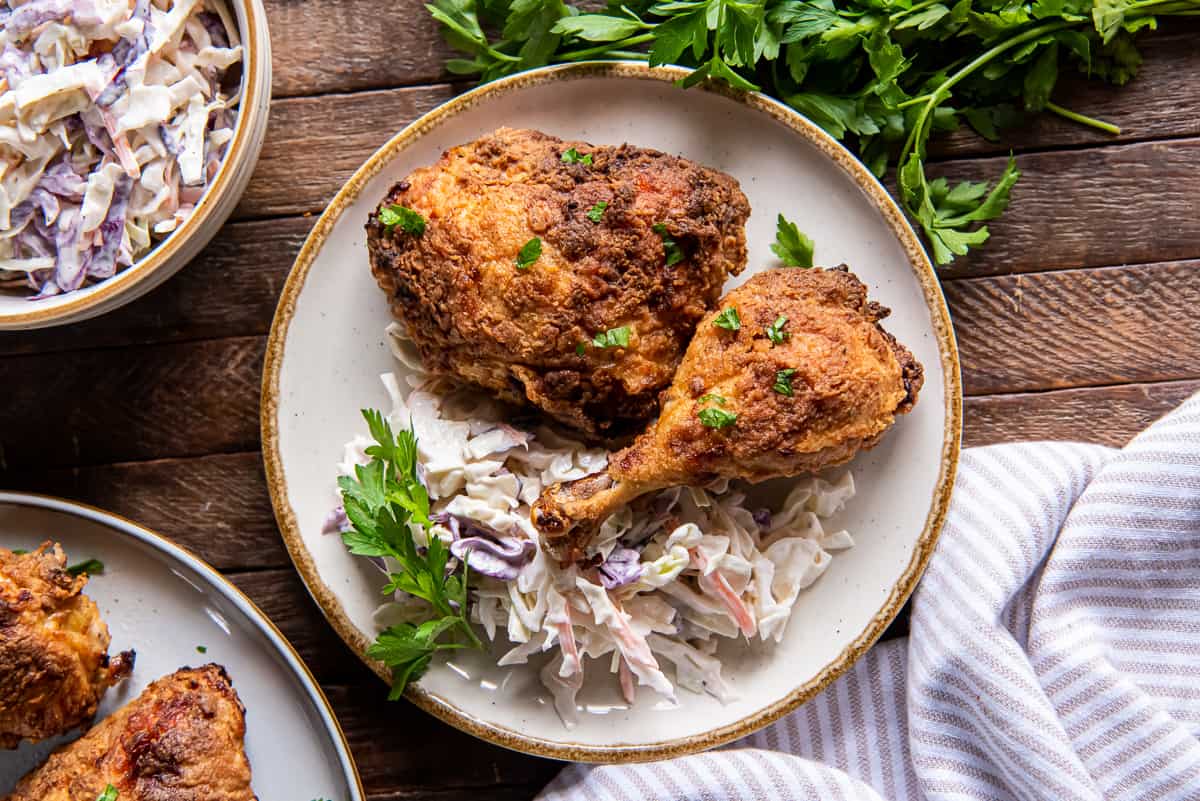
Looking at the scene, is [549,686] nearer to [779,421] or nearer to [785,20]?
[779,421]

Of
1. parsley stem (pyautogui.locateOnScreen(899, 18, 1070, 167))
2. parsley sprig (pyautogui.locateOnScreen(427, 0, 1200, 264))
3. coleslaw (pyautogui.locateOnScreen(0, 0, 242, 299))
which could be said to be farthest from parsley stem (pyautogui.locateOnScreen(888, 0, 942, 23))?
coleslaw (pyautogui.locateOnScreen(0, 0, 242, 299))

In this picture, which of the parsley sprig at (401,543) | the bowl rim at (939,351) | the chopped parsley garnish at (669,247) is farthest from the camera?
the bowl rim at (939,351)

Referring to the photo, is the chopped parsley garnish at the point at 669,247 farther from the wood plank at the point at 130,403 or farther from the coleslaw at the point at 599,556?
the wood plank at the point at 130,403

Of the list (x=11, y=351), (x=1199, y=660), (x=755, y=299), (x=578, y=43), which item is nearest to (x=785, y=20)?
(x=578, y=43)

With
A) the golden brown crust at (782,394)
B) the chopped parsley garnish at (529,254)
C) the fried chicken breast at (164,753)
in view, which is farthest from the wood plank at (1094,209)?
the fried chicken breast at (164,753)

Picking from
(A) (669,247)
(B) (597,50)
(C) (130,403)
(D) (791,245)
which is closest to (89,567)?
(C) (130,403)

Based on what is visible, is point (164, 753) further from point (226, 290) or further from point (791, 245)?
point (791, 245)
